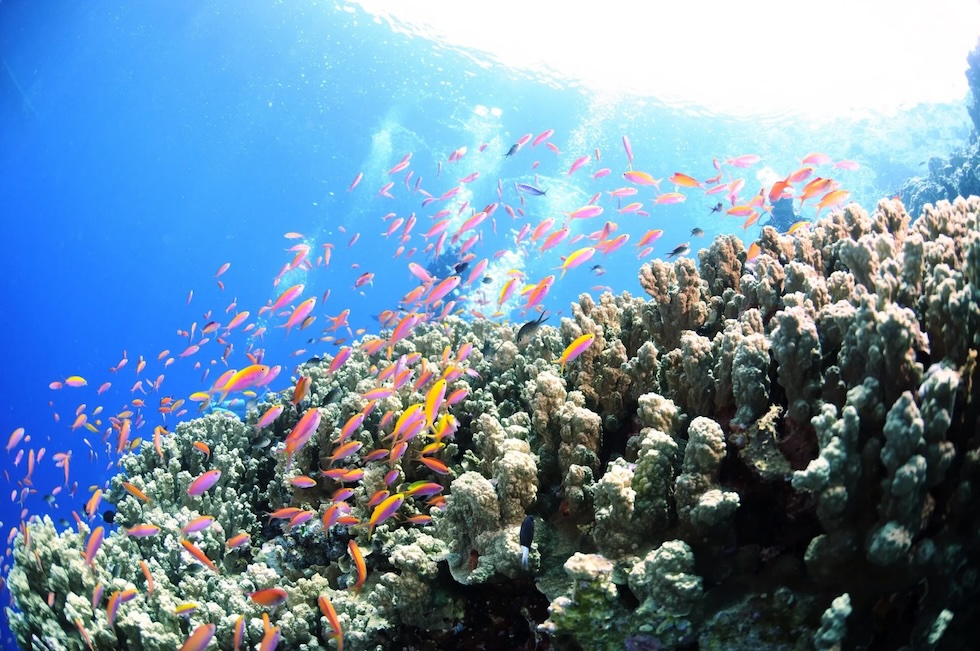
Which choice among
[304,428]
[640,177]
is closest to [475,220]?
[640,177]

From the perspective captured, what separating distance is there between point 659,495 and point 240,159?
78.8m

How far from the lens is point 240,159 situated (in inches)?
2665

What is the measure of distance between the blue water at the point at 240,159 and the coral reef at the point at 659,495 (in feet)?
20.5

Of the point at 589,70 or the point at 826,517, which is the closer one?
the point at 826,517

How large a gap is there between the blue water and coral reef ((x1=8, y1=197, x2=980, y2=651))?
625cm

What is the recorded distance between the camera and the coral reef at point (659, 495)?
1710mm

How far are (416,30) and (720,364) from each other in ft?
120

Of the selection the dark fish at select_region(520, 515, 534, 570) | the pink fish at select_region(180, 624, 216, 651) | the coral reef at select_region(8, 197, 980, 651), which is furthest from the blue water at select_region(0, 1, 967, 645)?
the dark fish at select_region(520, 515, 534, 570)

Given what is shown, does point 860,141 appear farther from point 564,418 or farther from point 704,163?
point 564,418

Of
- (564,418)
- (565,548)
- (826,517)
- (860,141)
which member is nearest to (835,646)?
(826,517)

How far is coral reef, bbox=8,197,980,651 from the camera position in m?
1.71

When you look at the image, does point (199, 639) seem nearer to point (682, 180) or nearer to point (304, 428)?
point (304, 428)

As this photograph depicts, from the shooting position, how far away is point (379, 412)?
14.4 feet

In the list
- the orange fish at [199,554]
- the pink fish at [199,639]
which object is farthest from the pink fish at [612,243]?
the pink fish at [199,639]
